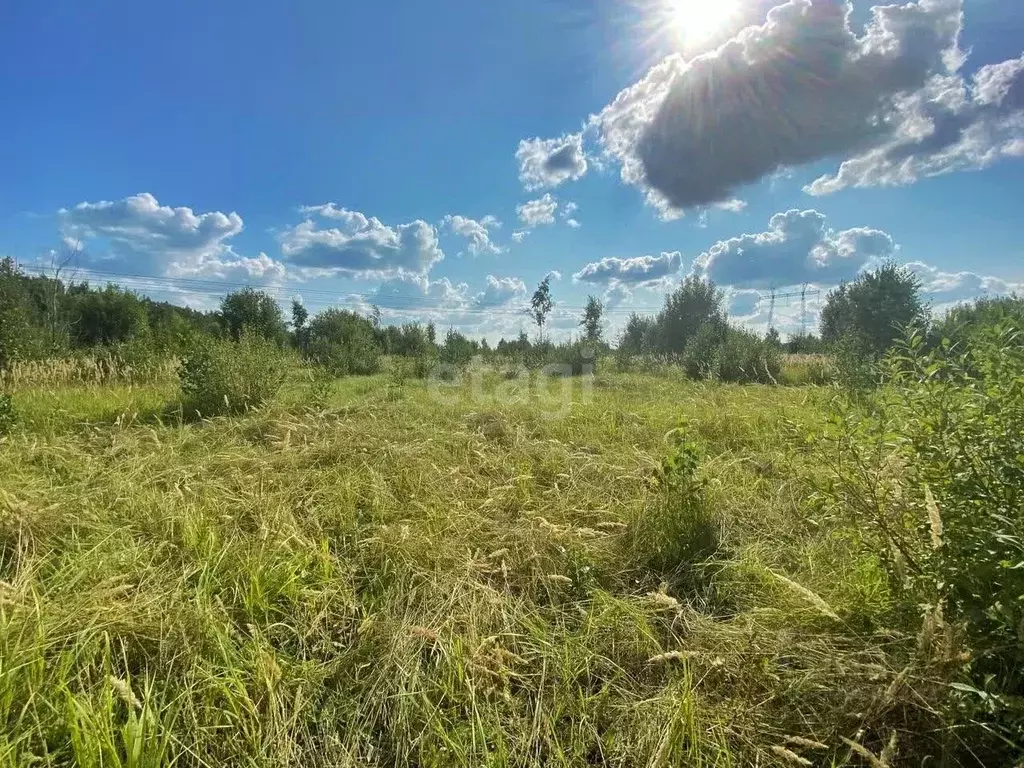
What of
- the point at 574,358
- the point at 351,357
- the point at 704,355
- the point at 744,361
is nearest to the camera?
the point at 744,361

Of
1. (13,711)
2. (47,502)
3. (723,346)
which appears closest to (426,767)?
(13,711)

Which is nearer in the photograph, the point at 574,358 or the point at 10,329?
the point at 10,329

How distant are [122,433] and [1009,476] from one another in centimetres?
609

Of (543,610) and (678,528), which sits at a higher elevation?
(678,528)

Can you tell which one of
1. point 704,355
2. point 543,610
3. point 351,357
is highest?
point 704,355

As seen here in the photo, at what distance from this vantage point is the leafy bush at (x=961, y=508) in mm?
1290

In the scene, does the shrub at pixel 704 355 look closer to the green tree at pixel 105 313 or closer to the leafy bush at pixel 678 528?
the leafy bush at pixel 678 528

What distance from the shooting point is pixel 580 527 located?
2979 millimetres

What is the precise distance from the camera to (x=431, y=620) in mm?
1978

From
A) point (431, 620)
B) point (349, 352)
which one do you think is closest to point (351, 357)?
point (349, 352)

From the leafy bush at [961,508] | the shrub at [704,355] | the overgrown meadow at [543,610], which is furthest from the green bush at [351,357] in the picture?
the leafy bush at [961,508]

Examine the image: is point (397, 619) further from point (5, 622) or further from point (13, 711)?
point (5, 622)

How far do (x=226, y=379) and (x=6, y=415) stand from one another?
6.58 ft

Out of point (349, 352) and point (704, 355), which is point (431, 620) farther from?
point (704, 355)
